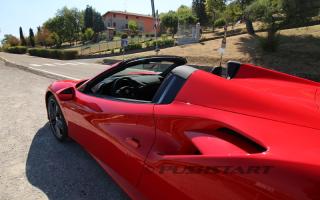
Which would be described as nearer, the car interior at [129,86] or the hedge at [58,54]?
the car interior at [129,86]

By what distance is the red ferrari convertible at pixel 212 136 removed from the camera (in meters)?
1.69

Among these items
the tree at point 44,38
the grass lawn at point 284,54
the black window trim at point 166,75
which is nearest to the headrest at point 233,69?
the black window trim at point 166,75

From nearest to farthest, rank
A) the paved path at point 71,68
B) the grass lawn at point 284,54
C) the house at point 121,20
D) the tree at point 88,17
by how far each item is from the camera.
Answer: the paved path at point 71,68 → the grass lawn at point 284,54 → the tree at point 88,17 → the house at point 121,20

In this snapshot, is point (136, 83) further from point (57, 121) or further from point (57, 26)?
point (57, 26)

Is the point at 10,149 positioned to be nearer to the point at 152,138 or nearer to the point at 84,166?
the point at 84,166

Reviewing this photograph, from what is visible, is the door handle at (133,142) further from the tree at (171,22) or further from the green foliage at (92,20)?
the green foliage at (92,20)

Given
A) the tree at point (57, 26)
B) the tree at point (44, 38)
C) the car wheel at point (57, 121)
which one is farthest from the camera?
the tree at point (57, 26)

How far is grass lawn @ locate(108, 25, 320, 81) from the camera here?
17031 millimetres

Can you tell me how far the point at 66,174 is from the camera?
364 cm

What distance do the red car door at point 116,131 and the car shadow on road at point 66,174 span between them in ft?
0.97

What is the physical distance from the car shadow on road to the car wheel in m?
0.12

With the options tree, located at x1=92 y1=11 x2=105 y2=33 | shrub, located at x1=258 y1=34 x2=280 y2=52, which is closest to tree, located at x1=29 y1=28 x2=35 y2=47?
tree, located at x1=92 y1=11 x2=105 y2=33

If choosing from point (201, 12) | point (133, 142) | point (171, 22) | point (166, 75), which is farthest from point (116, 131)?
point (171, 22)

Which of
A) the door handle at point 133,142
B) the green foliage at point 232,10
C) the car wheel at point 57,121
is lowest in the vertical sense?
the car wheel at point 57,121
